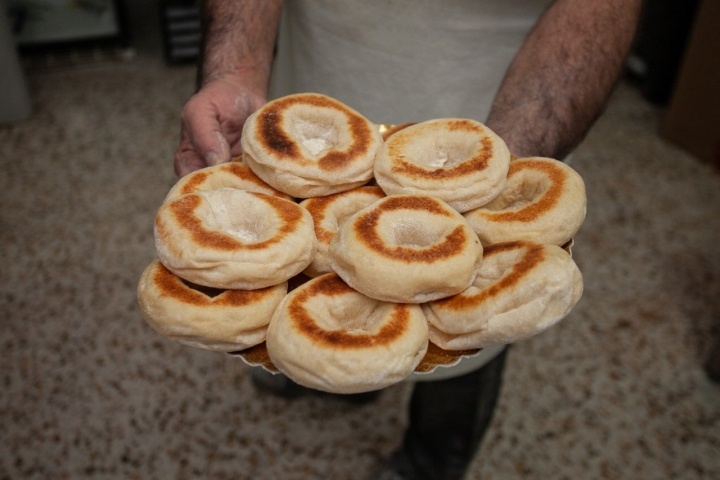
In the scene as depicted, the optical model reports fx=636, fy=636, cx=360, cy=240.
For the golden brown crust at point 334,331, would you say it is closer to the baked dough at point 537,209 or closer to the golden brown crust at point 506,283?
the golden brown crust at point 506,283

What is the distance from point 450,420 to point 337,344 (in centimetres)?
110

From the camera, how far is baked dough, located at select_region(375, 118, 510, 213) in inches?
48.2

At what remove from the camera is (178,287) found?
3.74ft

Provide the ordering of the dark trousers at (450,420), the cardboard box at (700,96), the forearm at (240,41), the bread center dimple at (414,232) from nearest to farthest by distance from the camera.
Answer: the bread center dimple at (414,232) < the forearm at (240,41) < the dark trousers at (450,420) < the cardboard box at (700,96)

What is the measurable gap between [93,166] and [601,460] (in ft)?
9.24

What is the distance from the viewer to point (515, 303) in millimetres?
1068

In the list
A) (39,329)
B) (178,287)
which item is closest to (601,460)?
(178,287)

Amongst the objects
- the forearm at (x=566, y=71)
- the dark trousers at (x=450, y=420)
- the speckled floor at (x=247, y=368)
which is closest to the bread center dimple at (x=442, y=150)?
the forearm at (x=566, y=71)

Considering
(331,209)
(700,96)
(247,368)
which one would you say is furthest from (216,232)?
(700,96)

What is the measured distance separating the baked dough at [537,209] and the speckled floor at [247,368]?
4.15ft

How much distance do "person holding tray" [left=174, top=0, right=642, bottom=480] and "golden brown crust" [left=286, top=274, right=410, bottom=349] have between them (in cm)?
46

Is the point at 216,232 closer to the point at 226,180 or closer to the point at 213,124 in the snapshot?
the point at 226,180

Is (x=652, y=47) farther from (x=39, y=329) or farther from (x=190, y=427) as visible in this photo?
(x=39, y=329)

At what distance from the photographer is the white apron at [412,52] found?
1737 mm
